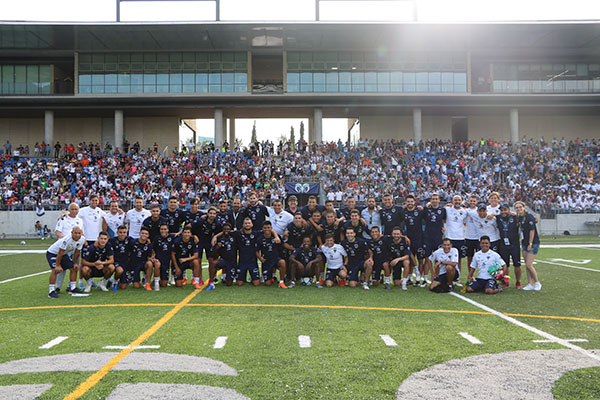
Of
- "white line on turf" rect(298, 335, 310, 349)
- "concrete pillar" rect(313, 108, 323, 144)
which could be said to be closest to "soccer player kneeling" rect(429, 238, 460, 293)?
"white line on turf" rect(298, 335, 310, 349)

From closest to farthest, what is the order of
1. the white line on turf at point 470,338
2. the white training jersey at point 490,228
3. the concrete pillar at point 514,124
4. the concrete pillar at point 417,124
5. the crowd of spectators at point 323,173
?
the white line on turf at point 470,338 < the white training jersey at point 490,228 < the crowd of spectators at point 323,173 < the concrete pillar at point 417,124 < the concrete pillar at point 514,124

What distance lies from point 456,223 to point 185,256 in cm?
561

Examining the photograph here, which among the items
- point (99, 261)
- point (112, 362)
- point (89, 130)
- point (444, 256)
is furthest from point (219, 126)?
point (112, 362)

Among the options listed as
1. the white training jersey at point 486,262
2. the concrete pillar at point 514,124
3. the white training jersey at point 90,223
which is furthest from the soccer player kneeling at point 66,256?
the concrete pillar at point 514,124

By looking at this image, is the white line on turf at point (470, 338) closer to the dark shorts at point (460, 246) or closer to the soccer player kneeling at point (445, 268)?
the soccer player kneeling at point (445, 268)

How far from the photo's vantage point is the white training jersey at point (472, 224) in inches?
373

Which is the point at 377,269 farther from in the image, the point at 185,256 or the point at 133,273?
the point at 133,273

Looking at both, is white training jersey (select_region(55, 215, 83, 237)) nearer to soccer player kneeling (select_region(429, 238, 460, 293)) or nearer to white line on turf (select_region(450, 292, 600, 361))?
soccer player kneeling (select_region(429, 238, 460, 293))

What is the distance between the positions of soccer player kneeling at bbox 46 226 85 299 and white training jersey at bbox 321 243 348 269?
4.61 metres

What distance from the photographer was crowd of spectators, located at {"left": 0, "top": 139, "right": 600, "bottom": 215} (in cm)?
2697

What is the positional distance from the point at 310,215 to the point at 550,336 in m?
5.29

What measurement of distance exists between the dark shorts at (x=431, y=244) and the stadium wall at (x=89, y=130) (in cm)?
3255

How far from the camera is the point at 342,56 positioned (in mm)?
35281

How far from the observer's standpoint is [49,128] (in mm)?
36125
